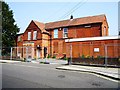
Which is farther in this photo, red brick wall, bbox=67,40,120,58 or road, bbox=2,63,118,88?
red brick wall, bbox=67,40,120,58

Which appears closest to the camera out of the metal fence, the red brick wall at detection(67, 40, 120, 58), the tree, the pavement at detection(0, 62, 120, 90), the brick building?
the pavement at detection(0, 62, 120, 90)

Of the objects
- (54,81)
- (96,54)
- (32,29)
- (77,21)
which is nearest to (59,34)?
(77,21)

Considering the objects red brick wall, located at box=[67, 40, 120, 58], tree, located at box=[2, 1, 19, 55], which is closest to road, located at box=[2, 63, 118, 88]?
red brick wall, located at box=[67, 40, 120, 58]

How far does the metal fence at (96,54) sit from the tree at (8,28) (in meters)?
17.3

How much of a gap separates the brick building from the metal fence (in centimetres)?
295

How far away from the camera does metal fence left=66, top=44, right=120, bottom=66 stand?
1734 centimetres

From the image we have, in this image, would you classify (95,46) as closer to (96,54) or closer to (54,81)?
(96,54)

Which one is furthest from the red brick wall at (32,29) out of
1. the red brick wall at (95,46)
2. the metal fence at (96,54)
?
the metal fence at (96,54)

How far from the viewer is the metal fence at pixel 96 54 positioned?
17.3 metres

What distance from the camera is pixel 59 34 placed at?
34.4 meters

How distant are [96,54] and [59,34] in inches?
464

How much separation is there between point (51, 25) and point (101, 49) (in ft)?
53.8

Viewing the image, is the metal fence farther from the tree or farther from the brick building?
the tree

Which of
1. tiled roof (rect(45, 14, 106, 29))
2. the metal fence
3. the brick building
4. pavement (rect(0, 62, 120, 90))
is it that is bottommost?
pavement (rect(0, 62, 120, 90))
